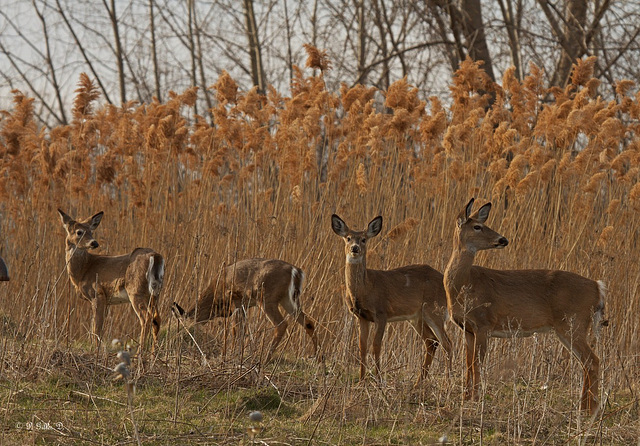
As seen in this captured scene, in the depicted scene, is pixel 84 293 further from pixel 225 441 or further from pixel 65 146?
pixel 225 441

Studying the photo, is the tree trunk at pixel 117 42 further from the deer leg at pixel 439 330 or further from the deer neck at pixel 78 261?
the deer leg at pixel 439 330

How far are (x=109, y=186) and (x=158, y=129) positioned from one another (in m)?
1.37

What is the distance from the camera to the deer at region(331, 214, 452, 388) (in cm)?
706

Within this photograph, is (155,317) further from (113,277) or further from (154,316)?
(113,277)

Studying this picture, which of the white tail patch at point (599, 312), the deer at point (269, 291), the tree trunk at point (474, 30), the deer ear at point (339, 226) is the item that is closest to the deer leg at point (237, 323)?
the deer at point (269, 291)

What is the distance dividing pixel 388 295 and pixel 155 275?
6.89ft

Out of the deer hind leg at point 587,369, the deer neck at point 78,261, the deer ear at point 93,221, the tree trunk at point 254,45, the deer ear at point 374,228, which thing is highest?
the tree trunk at point 254,45

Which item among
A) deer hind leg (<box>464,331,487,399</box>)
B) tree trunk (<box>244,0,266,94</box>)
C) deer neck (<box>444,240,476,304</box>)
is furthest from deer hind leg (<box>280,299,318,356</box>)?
tree trunk (<box>244,0,266,94</box>)

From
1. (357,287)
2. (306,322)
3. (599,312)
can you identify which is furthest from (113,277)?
(599,312)

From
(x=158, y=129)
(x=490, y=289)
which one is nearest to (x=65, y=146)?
(x=158, y=129)

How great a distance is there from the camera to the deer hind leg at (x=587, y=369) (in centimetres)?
594

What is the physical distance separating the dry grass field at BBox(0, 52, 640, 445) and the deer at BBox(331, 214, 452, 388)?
0.18m

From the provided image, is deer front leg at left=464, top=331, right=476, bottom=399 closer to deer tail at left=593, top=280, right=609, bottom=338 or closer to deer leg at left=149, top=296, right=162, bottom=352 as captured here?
deer tail at left=593, top=280, right=609, bottom=338

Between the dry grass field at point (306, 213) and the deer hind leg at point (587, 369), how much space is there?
14cm
